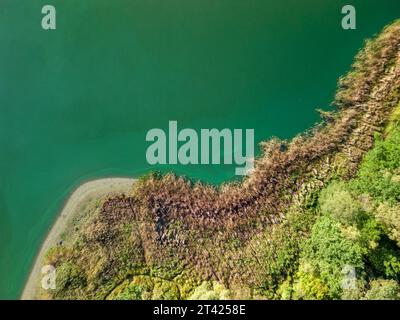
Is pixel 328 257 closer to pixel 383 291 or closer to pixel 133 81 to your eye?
pixel 383 291

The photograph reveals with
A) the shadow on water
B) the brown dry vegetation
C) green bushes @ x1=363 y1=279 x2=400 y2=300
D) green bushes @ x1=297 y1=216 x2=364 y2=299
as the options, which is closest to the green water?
the shadow on water

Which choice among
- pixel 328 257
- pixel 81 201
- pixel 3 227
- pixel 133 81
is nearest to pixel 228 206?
pixel 328 257

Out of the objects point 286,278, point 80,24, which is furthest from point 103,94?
point 286,278

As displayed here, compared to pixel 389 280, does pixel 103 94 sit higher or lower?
higher

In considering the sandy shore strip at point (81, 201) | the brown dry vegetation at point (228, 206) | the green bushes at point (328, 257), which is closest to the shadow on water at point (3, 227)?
the sandy shore strip at point (81, 201)
